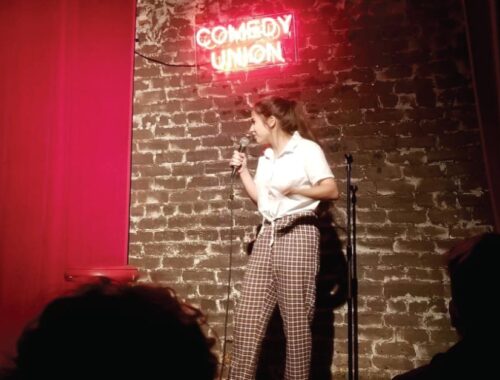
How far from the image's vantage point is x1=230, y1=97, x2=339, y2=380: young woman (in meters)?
2.46

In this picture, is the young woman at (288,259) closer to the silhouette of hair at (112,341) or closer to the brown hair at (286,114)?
the brown hair at (286,114)

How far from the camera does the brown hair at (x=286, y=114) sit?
2766 millimetres

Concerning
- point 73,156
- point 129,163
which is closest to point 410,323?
point 129,163

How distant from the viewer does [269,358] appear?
316cm

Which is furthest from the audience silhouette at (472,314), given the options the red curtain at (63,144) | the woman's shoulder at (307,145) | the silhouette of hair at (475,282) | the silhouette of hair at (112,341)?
the red curtain at (63,144)

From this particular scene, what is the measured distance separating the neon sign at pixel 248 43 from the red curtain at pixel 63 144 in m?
0.62

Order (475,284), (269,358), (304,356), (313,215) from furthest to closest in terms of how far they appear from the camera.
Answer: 1. (269,358)
2. (313,215)
3. (304,356)
4. (475,284)

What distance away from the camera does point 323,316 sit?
10.1ft

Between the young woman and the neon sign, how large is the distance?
0.75 meters

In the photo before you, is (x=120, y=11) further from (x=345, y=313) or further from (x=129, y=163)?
(x=345, y=313)

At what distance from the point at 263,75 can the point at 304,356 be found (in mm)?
1978

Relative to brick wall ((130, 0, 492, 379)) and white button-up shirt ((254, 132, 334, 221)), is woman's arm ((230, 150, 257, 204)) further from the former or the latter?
brick wall ((130, 0, 492, 379))

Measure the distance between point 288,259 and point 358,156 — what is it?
3.33 ft

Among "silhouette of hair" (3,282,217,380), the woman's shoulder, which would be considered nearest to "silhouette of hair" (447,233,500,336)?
"silhouette of hair" (3,282,217,380)
